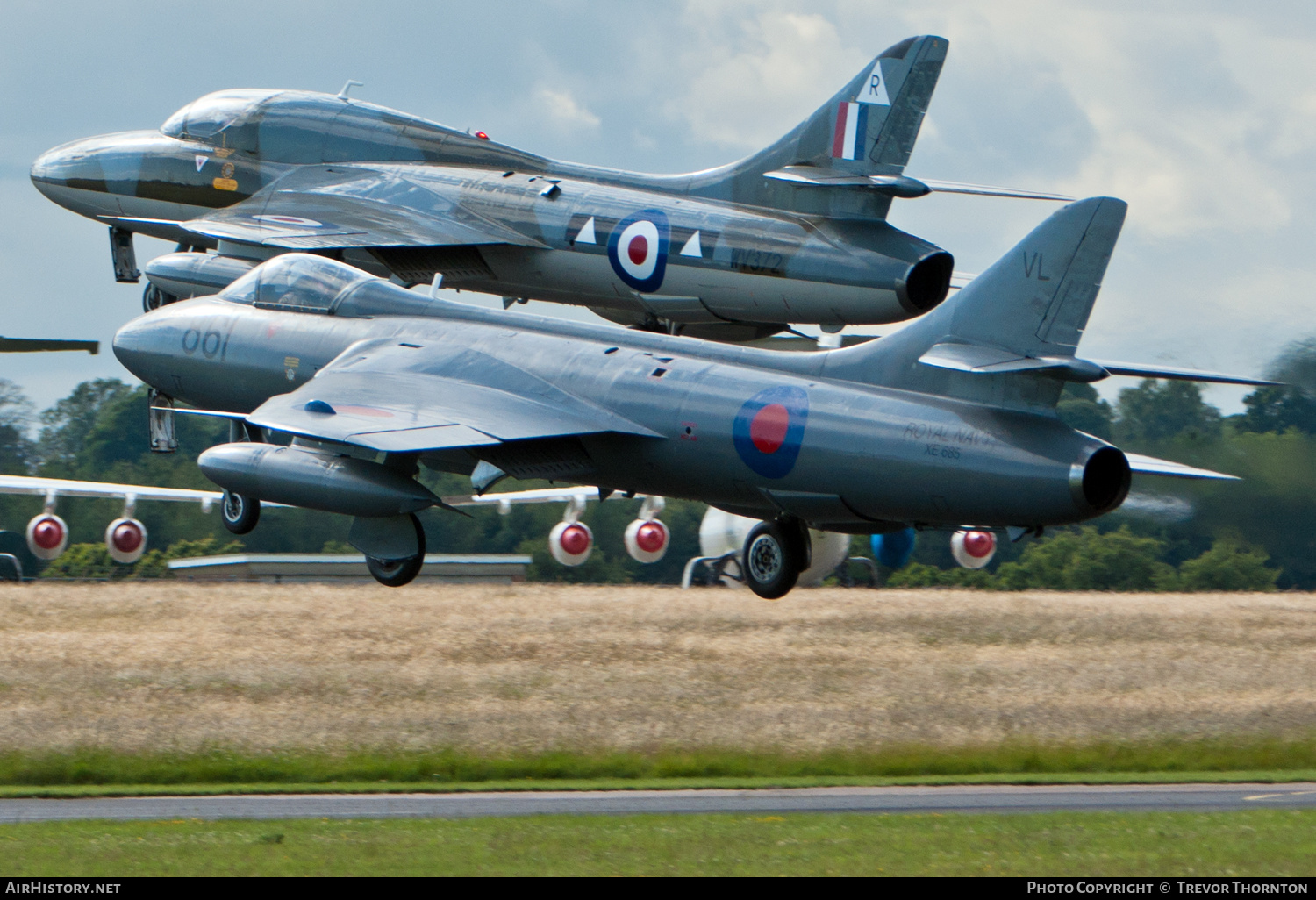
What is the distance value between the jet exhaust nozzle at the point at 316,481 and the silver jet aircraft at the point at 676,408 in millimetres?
27

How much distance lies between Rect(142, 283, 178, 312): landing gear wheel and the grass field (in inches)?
346

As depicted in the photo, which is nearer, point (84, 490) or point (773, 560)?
point (773, 560)

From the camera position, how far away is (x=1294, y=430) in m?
40.4

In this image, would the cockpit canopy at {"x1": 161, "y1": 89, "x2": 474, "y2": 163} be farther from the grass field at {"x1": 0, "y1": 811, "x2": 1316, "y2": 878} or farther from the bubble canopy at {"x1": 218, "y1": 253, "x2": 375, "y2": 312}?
the grass field at {"x1": 0, "y1": 811, "x2": 1316, "y2": 878}

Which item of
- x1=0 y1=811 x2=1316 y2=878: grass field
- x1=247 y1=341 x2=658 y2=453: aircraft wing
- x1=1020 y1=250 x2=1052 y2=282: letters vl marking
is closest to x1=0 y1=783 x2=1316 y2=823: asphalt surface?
x1=0 y1=811 x2=1316 y2=878: grass field

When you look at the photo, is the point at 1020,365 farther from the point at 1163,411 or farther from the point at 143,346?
the point at 1163,411

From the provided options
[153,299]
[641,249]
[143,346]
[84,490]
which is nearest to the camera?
[143,346]

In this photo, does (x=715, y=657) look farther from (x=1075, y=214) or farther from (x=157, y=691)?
(x=1075, y=214)

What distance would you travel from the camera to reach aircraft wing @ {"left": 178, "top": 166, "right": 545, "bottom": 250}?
26.1m

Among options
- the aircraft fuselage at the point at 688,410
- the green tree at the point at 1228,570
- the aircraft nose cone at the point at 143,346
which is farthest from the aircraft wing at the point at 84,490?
the aircraft fuselage at the point at 688,410

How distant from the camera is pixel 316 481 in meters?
19.4

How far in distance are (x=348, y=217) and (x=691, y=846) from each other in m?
11.6

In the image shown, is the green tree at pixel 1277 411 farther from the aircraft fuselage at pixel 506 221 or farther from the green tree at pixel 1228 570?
the aircraft fuselage at pixel 506 221

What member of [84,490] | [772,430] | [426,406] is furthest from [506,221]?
[84,490]
